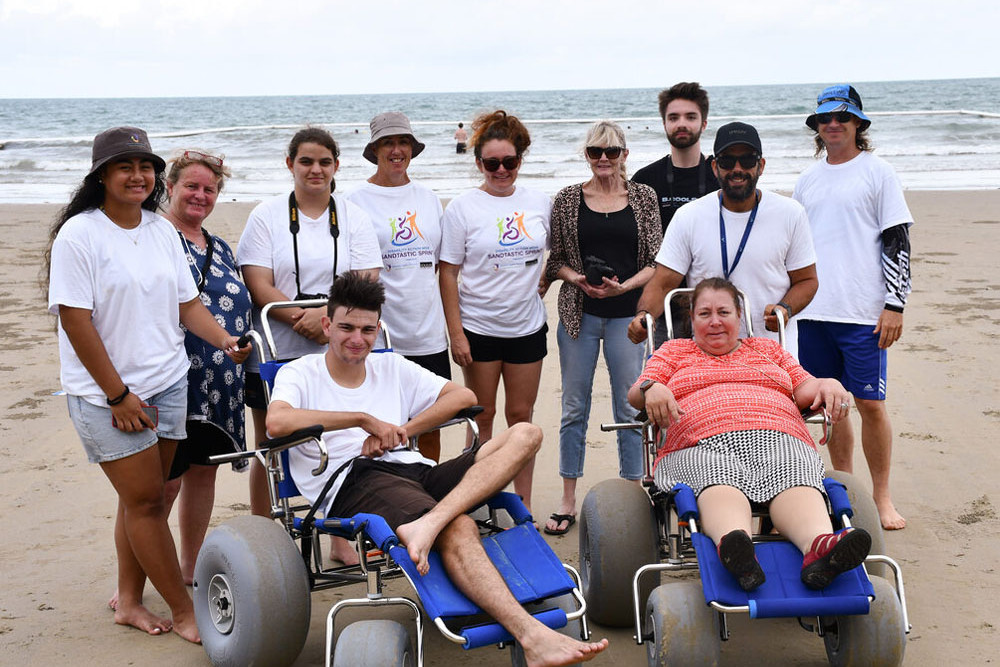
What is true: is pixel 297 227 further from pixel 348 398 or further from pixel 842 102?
pixel 842 102

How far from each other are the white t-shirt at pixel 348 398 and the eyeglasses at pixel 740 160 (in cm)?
149

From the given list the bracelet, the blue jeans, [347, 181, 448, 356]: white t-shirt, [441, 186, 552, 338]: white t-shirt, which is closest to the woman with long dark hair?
the bracelet

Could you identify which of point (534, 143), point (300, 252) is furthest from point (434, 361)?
point (534, 143)

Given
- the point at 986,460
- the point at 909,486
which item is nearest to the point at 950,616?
the point at 909,486

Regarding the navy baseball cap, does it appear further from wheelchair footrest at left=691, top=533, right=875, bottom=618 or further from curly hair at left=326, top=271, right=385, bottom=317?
wheelchair footrest at left=691, top=533, right=875, bottom=618

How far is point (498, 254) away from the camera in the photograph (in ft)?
16.0

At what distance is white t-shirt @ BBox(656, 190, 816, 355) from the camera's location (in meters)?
4.41

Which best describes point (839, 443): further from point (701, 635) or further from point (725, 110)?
point (725, 110)

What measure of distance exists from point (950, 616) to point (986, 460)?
199 centimetres

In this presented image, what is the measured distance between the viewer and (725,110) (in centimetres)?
4878

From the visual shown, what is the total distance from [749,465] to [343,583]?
61.3 inches

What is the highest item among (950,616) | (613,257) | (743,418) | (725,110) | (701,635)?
(725,110)

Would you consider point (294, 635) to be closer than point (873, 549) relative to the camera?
Yes

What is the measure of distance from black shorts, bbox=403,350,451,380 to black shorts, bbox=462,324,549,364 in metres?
0.15
